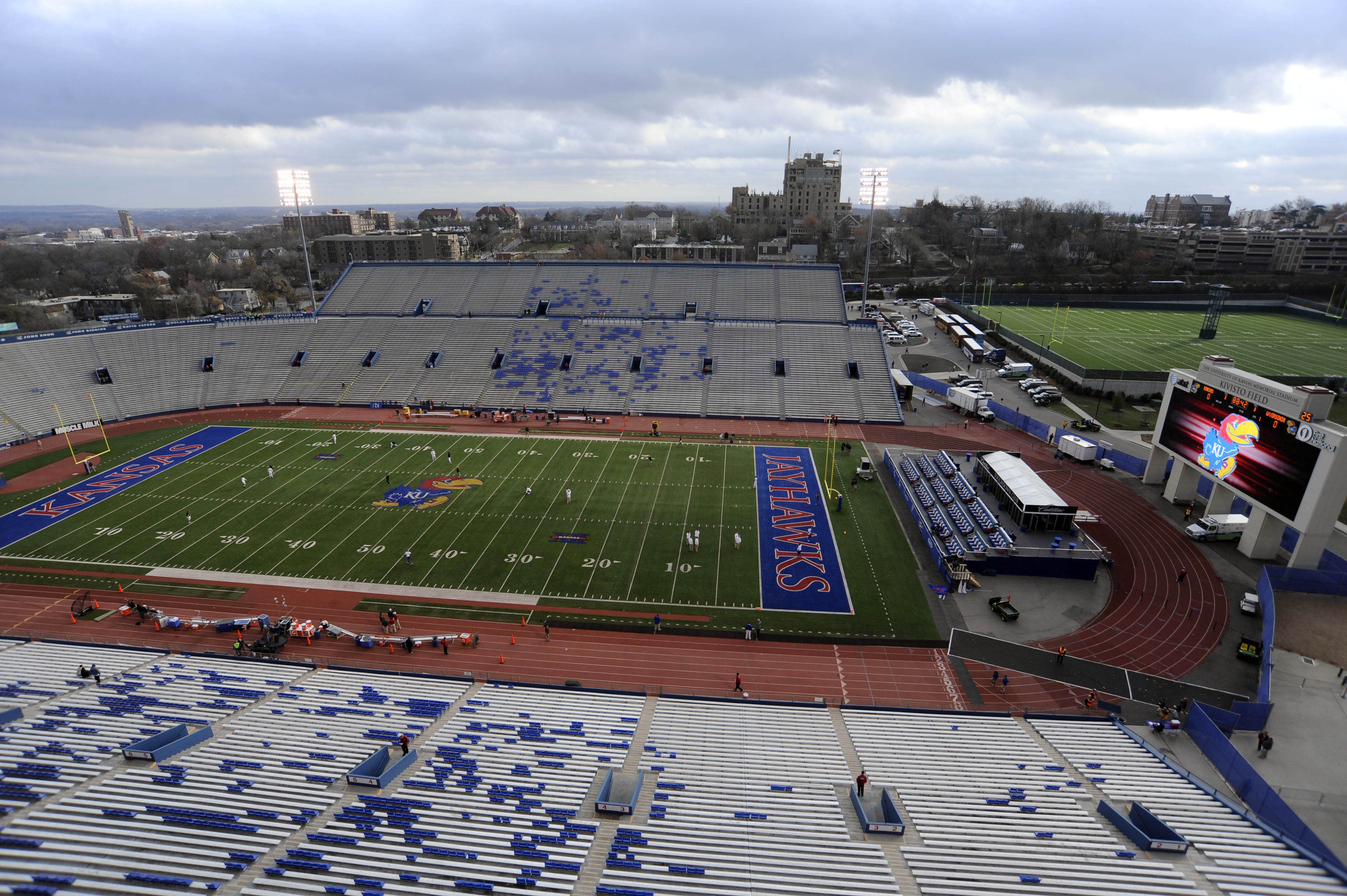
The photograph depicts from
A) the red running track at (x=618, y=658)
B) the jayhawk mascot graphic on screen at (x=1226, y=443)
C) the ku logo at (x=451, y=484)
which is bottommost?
the red running track at (x=618, y=658)

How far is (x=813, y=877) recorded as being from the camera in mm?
10969

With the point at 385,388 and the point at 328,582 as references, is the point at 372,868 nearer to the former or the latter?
the point at 328,582

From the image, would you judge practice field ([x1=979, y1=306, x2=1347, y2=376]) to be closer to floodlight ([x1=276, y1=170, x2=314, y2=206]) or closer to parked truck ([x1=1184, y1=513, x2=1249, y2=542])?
parked truck ([x1=1184, y1=513, x2=1249, y2=542])

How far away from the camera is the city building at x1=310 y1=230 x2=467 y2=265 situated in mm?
131625

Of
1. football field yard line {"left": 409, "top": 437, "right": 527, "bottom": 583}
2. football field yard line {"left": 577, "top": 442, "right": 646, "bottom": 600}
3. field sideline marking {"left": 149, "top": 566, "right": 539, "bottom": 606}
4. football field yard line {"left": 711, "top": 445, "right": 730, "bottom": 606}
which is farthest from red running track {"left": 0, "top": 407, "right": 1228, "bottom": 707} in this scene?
football field yard line {"left": 409, "top": 437, "right": 527, "bottom": 583}

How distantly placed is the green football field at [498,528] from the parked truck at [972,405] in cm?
1372

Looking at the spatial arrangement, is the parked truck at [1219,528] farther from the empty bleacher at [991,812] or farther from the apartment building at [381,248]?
the apartment building at [381,248]

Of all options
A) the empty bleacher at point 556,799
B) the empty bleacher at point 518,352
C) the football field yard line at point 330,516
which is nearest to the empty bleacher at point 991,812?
the empty bleacher at point 556,799

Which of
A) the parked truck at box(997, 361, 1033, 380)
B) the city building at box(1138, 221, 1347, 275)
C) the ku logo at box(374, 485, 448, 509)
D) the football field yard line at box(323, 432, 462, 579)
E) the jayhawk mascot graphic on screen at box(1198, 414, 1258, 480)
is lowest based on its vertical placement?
the football field yard line at box(323, 432, 462, 579)

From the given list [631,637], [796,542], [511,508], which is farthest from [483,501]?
[796,542]

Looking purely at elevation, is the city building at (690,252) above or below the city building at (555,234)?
below

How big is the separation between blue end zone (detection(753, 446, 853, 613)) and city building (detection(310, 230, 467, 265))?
378 feet

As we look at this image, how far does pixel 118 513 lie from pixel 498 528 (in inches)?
765

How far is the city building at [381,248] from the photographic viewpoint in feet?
432
